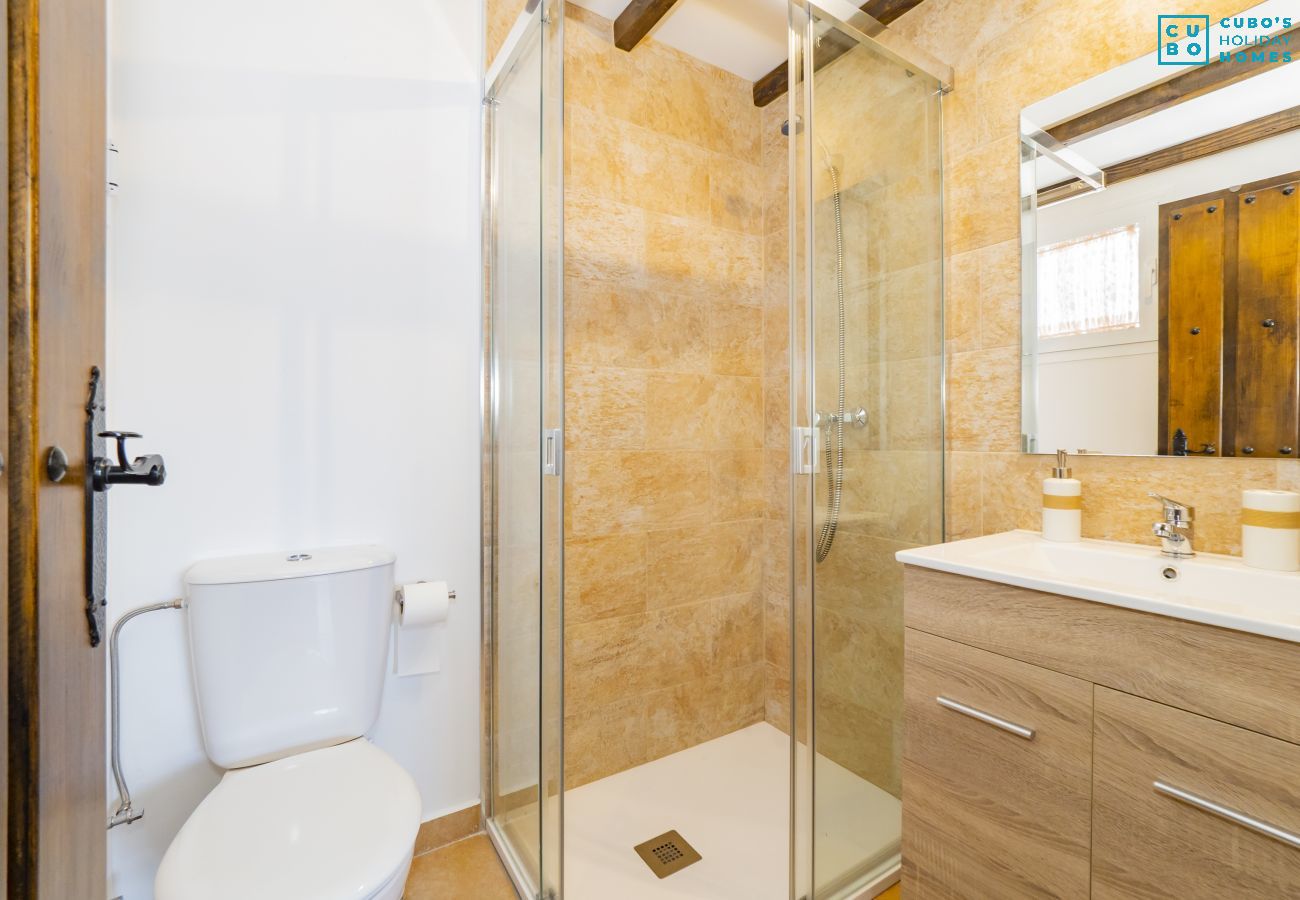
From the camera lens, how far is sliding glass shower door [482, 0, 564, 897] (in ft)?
Result: 4.35

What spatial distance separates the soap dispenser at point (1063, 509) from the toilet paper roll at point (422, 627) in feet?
5.04

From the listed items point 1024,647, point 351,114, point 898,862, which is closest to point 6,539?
point 1024,647

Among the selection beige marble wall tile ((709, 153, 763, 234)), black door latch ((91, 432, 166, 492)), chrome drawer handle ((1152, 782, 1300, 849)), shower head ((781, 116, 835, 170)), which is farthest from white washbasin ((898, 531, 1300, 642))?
beige marble wall tile ((709, 153, 763, 234))

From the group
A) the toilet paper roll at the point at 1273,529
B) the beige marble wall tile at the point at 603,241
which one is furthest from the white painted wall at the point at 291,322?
the toilet paper roll at the point at 1273,529

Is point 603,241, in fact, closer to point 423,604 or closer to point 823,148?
point 823,148

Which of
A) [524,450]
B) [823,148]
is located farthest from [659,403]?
[823,148]

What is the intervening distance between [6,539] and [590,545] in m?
1.67

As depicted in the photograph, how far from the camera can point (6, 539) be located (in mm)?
400

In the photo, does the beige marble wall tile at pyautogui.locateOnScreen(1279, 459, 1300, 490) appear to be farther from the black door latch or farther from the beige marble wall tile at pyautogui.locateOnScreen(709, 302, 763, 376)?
the black door latch

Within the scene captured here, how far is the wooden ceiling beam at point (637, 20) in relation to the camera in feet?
5.90

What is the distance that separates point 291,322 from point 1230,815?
80.7 inches

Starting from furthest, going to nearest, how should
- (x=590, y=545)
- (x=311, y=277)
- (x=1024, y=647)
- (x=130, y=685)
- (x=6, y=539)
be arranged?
(x=590, y=545), (x=311, y=277), (x=130, y=685), (x=1024, y=647), (x=6, y=539)

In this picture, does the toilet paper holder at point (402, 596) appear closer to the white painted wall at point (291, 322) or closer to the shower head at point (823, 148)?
the white painted wall at point (291, 322)

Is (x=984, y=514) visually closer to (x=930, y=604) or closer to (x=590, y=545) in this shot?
(x=930, y=604)
